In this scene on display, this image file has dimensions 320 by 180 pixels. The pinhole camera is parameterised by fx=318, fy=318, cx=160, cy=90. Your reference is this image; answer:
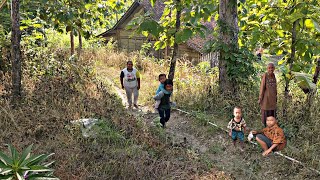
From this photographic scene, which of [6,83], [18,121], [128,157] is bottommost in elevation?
[128,157]

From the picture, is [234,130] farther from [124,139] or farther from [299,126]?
[124,139]

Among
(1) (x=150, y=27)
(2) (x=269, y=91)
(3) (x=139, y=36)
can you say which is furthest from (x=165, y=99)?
(3) (x=139, y=36)

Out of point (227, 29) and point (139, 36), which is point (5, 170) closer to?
point (227, 29)

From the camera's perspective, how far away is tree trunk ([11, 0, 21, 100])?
6.02m

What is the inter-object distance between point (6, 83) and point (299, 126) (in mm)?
6228

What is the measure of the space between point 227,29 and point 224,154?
296 centimetres

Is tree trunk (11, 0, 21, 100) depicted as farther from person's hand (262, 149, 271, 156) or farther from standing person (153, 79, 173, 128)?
person's hand (262, 149, 271, 156)

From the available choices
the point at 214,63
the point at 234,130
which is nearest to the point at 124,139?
the point at 234,130

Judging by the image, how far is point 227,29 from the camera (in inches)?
282

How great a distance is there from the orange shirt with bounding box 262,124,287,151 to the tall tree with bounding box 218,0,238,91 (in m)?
2.43

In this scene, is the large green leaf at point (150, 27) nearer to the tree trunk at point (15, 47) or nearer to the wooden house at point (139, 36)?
the tree trunk at point (15, 47)

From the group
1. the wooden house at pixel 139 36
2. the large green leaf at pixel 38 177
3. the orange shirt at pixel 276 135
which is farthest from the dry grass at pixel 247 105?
the wooden house at pixel 139 36

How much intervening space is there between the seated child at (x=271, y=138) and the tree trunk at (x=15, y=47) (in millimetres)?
4749

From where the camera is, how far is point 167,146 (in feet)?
18.3
